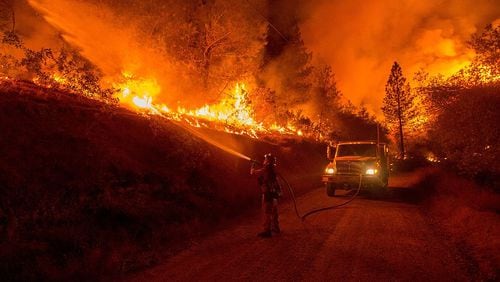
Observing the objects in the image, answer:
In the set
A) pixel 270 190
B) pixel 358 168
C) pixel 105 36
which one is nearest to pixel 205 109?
pixel 105 36

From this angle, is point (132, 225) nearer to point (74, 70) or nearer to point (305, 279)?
point (305, 279)

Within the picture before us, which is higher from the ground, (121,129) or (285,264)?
(121,129)

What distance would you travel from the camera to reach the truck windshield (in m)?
17.2

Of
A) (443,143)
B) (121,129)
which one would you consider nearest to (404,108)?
(443,143)

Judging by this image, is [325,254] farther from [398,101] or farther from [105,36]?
[398,101]

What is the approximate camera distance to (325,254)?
7516 millimetres

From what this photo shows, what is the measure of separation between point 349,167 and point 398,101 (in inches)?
2067

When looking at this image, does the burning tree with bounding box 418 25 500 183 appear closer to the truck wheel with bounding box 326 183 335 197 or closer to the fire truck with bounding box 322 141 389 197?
the fire truck with bounding box 322 141 389 197

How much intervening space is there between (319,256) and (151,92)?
1831 cm

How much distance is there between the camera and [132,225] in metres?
8.84

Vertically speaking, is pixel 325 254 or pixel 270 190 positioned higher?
pixel 270 190

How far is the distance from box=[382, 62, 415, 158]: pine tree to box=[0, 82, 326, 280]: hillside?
53600 mm

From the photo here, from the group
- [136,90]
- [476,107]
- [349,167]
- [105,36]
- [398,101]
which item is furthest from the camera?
[398,101]

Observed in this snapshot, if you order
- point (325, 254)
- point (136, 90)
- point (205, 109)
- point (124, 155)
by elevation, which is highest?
point (205, 109)
